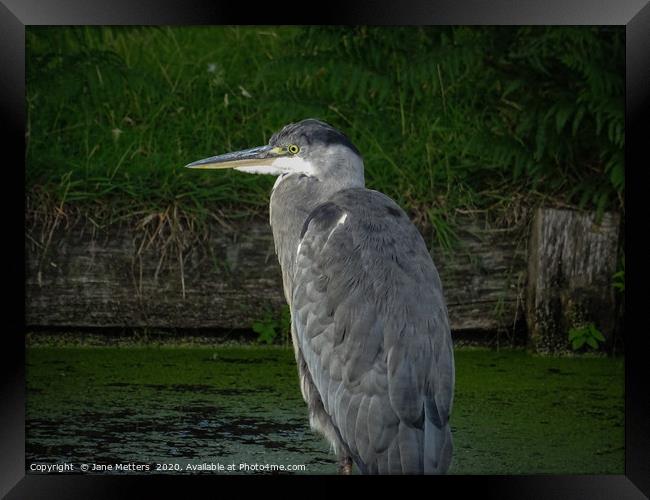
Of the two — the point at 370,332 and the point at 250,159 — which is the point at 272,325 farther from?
the point at 370,332

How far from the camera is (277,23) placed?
9.62 ft

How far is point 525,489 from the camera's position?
3.06 metres

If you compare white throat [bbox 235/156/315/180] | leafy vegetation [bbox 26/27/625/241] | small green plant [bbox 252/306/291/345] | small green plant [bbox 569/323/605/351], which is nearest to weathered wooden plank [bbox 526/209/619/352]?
small green plant [bbox 569/323/605/351]

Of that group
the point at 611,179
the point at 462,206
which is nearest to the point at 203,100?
the point at 462,206

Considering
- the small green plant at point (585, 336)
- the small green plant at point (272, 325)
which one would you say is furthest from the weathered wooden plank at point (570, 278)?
the small green plant at point (272, 325)

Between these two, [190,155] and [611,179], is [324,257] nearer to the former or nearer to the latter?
[611,179]

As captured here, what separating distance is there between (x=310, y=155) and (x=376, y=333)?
72 cm

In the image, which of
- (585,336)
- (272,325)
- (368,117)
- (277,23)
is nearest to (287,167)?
(277,23)

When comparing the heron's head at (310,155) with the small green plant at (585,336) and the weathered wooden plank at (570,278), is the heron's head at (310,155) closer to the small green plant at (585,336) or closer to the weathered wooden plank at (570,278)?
the weathered wooden plank at (570,278)

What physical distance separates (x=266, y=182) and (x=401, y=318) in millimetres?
1794

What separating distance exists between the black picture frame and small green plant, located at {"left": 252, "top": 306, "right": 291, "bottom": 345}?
132 centimetres

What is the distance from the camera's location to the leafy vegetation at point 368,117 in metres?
4.50

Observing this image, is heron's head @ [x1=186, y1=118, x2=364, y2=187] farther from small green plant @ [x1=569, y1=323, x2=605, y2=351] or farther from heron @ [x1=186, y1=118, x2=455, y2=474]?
small green plant @ [x1=569, y1=323, x2=605, y2=351]

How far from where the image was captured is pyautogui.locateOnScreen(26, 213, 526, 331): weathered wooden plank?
4.39m
